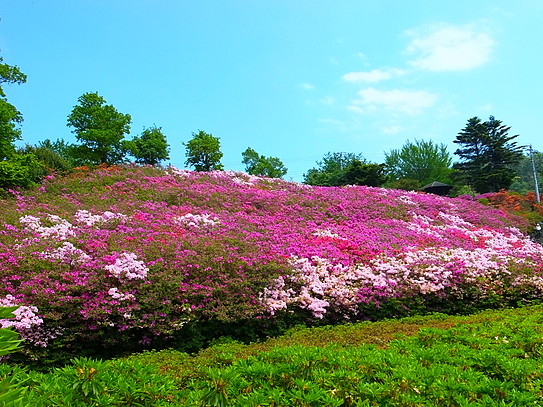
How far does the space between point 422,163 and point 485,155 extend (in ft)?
38.0

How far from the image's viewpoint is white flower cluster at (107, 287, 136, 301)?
5.95 m

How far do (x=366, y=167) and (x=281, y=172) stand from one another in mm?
11405

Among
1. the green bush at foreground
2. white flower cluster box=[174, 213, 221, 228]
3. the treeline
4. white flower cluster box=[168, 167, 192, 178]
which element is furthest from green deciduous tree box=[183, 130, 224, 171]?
the green bush at foreground

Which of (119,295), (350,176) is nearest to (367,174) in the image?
(350,176)

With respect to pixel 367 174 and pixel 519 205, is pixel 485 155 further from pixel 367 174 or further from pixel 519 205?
pixel 519 205

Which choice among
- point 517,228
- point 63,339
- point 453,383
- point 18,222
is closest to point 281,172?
point 517,228

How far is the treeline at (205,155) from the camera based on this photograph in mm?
12719

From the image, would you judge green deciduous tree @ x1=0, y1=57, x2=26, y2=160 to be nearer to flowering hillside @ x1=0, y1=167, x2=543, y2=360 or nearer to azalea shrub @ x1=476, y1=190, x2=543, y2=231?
flowering hillside @ x1=0, y1=167, x2=543, y2=360

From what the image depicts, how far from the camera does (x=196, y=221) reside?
9969mm

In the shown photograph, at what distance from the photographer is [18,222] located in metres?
8.60

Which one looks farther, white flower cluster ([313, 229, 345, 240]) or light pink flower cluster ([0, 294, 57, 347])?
white flower cluster ([313, 229, 345, 240])

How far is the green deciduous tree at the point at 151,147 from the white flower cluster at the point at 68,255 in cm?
2263

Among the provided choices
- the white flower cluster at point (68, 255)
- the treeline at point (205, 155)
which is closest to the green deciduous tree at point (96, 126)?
the treeline at point (205, 155)

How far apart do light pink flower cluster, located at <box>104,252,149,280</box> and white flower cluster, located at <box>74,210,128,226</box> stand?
284 centimetres
